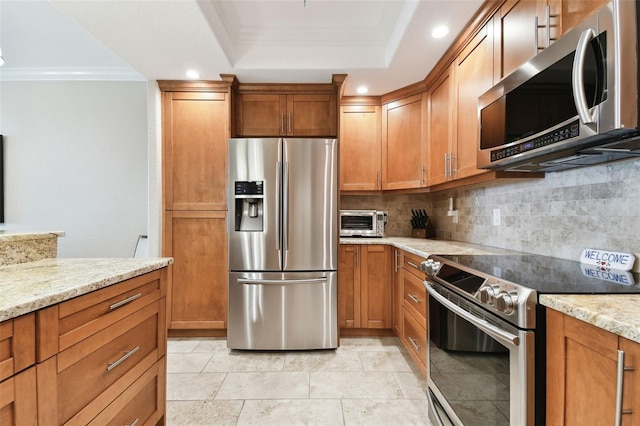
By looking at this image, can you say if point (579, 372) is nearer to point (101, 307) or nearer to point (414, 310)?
point (414, 310)

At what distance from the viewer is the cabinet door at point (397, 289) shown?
7.99 feet

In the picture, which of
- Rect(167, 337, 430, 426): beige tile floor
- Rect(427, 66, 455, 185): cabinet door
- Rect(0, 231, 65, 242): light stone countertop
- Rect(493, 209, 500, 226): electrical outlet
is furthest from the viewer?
Rect(427, 66, 455, 185): cabinet door

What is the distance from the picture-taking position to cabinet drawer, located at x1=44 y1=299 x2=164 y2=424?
0.86 m

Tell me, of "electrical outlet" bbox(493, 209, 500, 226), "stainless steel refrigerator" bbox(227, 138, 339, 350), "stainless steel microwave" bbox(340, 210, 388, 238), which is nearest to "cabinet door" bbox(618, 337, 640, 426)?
"electrical outlet" bbox(493, 209, 500, 226)

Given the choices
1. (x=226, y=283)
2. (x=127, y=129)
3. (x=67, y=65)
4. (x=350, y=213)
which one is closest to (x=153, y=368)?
(x=226, y=283)

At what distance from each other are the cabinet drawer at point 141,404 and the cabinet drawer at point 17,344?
40 centimetres

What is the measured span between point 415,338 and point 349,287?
81cm

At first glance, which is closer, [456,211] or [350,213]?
[456,211]

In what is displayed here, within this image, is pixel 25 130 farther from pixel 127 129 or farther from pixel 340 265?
pixel 340 265

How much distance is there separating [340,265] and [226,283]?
41.5 inches

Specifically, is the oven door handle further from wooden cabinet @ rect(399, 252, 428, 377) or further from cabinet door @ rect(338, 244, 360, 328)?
cabinet door @ rect(338, 244, 360, 328)

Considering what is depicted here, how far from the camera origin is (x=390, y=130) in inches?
A: 113

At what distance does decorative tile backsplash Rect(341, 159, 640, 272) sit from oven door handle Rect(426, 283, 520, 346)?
2.29ft

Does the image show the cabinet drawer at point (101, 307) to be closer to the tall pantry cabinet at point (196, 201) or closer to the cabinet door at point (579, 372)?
the tall pantry cabinet at point (196, 201)
